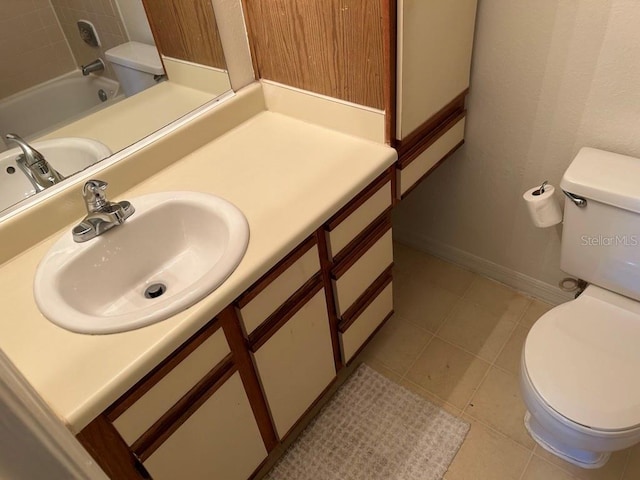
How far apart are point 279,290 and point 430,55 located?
733mm

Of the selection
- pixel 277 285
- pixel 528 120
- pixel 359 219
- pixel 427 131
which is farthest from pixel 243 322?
pixel 528 120

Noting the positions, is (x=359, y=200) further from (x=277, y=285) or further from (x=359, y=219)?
(x=277, y=285)

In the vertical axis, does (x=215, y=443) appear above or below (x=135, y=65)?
below

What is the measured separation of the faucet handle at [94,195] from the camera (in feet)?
3.41

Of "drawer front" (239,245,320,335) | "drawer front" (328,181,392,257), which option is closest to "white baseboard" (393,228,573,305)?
"drawer front" (328,181,392,257)

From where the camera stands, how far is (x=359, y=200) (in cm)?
124

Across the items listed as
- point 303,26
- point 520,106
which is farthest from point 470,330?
point 303,26

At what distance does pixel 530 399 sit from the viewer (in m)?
1.25

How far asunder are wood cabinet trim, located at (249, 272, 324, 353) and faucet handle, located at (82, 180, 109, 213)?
1.46ft

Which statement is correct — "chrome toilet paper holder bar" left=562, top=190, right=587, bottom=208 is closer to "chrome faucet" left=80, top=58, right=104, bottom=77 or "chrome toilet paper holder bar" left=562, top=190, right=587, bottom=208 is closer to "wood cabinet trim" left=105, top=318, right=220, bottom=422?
"wood cabinet trim" left=105, top=318, right=220, bottom=422

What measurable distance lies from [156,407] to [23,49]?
831 millimetres

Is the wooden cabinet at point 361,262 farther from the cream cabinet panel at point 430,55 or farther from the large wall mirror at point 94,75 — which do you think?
the large wall mirror at point 94,75

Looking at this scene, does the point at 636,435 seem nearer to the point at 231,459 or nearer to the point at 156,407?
the point at 231,459

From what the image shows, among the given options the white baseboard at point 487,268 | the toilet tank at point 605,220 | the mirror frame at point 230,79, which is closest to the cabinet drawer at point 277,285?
the mirror frame at point 230,79
